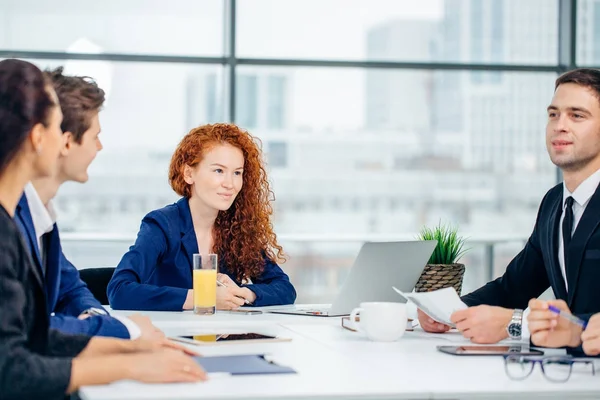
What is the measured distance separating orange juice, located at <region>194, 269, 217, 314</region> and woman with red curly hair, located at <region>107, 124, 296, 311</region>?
16cm

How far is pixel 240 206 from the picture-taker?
3.12m

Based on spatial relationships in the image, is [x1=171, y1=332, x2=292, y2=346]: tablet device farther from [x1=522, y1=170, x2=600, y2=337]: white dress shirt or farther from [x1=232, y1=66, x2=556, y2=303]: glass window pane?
[x1=232, y1=66, x2=556, y2=303]: glass window pane

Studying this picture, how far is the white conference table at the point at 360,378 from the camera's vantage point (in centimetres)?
151

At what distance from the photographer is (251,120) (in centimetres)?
623

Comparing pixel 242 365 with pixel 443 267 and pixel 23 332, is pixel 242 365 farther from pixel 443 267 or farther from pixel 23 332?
pixel 443 267

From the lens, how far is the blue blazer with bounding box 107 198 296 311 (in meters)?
2.71

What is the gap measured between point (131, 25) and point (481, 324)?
14.2ft

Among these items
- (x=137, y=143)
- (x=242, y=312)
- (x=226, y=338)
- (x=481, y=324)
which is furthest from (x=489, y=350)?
(x=137, y=143)

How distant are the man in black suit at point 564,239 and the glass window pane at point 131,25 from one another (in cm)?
355

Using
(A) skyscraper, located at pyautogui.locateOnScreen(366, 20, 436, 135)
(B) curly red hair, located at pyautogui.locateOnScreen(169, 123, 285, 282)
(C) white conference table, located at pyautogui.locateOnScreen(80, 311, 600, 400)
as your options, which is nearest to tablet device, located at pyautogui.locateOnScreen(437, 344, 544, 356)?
(C) white conference table, located at pyautogui.locateOnScreen(80, 311, 600, 400)

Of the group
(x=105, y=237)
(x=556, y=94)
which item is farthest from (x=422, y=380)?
(x=105, y=237)

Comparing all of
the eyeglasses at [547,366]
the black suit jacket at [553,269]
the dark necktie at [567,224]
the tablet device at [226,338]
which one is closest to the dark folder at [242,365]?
the tablet device at [226,338]

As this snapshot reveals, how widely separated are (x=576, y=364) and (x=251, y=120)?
4548 millimetres

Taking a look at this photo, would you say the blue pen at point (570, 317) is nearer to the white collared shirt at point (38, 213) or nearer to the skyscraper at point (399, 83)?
the white collared shirt at point (38, 213)
